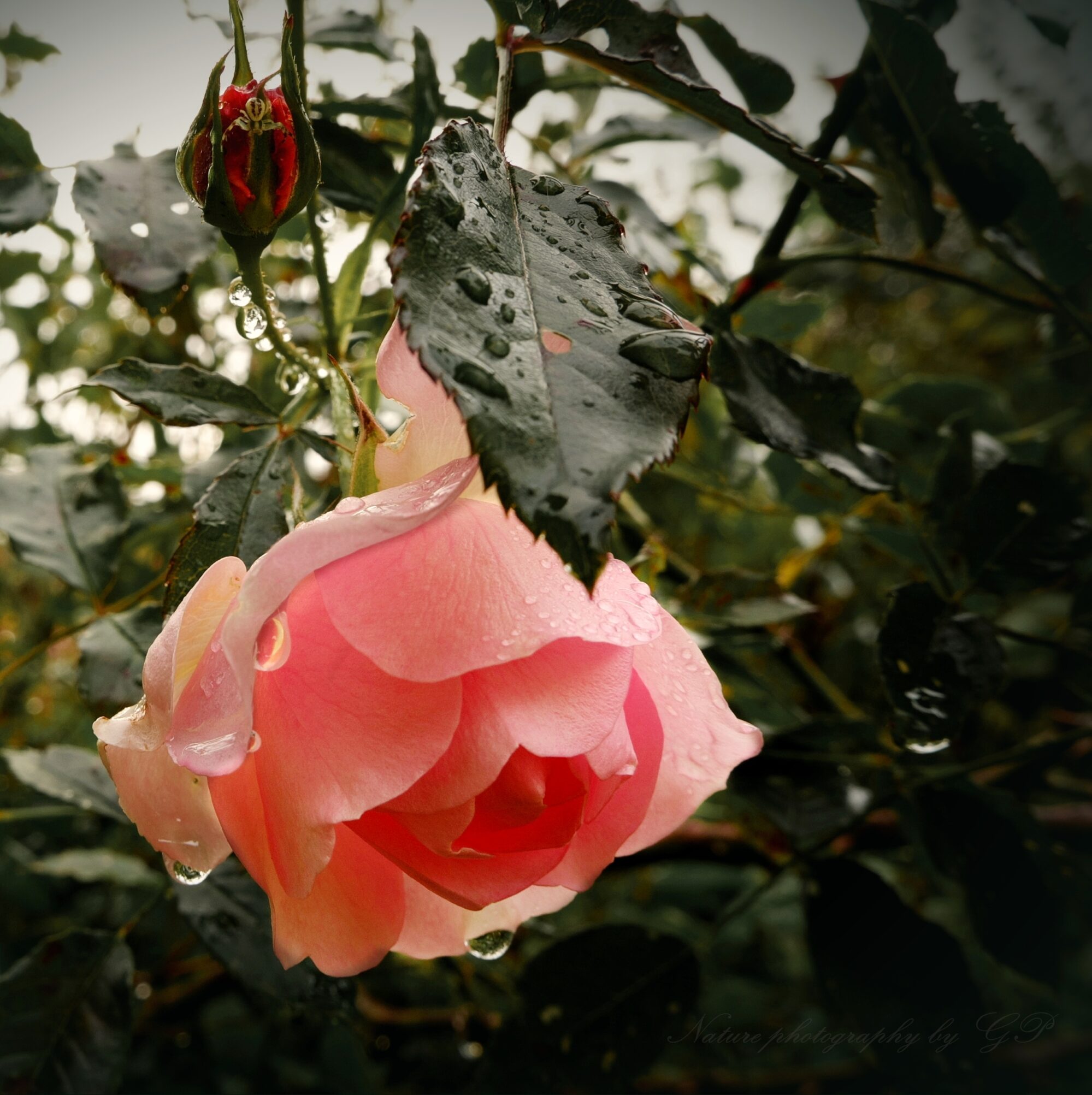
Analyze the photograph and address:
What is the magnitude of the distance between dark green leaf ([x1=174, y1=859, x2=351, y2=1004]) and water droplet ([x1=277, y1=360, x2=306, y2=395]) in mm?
280

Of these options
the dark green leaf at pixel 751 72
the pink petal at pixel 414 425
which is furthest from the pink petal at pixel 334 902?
the dark green leaf at pixel 751 72

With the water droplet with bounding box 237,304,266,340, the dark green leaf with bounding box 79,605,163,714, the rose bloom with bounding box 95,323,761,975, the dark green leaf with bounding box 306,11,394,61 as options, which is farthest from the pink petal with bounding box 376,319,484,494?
the dark green leaf with bounding box 306,11,394,61

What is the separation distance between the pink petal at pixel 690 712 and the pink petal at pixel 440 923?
8 centimetres

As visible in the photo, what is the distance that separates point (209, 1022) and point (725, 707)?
844 millimetres

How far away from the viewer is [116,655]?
432mm

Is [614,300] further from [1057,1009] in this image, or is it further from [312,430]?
[1057,1009]

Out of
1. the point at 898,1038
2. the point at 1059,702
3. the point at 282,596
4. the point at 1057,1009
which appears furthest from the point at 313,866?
the point at 1057,1009

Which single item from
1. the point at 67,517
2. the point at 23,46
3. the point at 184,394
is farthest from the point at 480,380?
the point at 23,46

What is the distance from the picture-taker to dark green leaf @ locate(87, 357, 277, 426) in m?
0.36

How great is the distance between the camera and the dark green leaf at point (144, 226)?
38cm

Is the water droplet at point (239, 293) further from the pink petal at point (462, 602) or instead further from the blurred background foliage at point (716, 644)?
the pink petal at point (462, 602)

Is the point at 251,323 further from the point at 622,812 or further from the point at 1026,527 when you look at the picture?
the point at 1026,527

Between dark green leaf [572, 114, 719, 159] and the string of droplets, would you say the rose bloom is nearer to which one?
the string of droplets

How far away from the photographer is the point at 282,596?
219 mm
